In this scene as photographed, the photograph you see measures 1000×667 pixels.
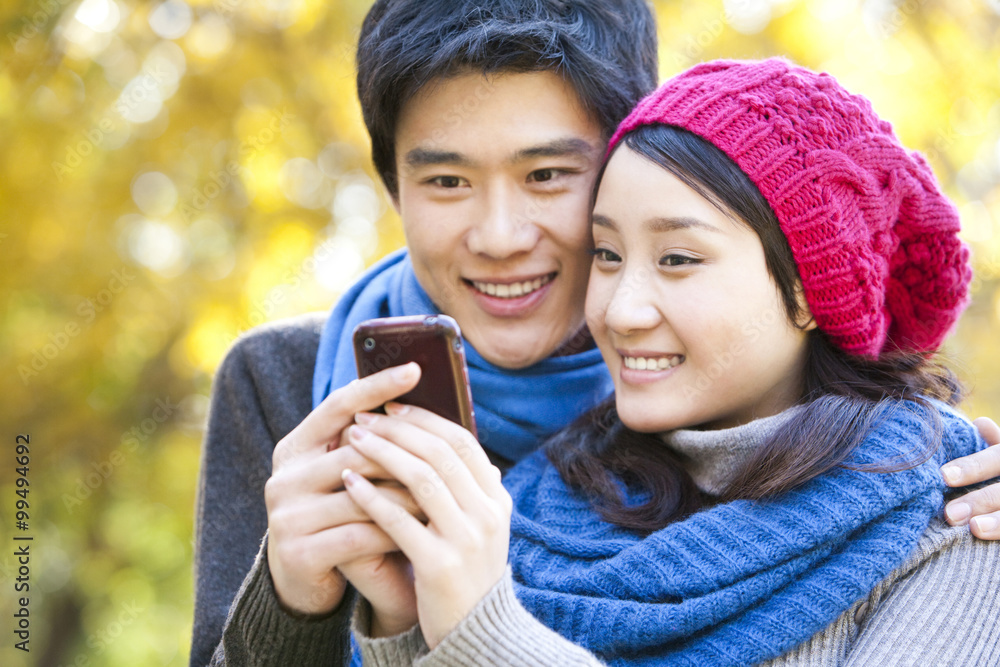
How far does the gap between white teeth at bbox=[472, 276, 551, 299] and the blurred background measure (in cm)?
188

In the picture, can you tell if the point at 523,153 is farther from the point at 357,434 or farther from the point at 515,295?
the point at 357,434

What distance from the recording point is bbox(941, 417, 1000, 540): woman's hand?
1.79 metres

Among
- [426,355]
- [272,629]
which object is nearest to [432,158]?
[426,355]

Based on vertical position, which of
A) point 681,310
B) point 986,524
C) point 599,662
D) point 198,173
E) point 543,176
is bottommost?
point 599,662

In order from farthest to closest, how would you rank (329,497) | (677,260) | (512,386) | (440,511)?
(512,386) < (677,260) < (329,497) < (440,511)

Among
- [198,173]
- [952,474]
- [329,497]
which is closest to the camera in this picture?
[329,497]

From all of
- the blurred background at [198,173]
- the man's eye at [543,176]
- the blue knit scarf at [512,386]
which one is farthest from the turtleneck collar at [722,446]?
the blurred background at [198,173]

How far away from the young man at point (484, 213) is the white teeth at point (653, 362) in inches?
17.9

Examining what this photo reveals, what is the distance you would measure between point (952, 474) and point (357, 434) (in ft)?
4.25

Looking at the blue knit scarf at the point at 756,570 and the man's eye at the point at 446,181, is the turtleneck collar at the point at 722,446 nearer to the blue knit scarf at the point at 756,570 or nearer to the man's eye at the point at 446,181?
the blue knit scarf at the point at 756,570

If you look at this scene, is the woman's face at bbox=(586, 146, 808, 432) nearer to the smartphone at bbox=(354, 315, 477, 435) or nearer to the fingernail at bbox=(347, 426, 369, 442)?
the smartphone at bbox=(354, 315, 477, 435)

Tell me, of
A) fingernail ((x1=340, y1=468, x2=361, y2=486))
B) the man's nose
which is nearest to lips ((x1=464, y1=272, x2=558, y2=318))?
the man's nose

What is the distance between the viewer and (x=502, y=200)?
7.68ft

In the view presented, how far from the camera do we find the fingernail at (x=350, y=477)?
1560mm
